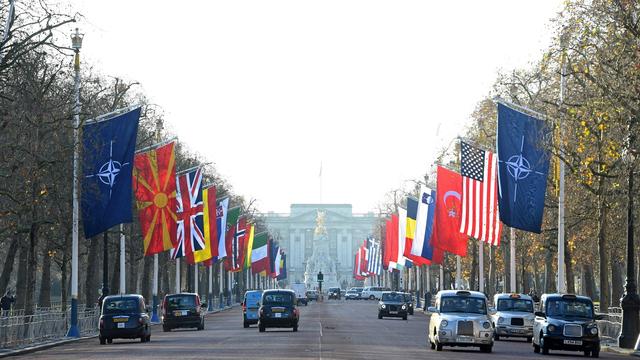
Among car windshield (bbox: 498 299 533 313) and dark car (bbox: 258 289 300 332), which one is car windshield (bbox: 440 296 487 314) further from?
dark car (bbox: 258 289 300 332)

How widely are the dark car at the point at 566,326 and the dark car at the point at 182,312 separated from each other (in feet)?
77.5

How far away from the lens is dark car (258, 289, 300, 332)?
5672 cm

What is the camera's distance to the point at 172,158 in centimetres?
6294

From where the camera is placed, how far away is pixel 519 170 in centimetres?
4975

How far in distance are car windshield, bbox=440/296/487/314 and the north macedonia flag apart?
24.6m

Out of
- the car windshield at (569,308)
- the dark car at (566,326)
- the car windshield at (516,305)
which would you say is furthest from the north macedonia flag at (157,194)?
the car windshield at (569,308)

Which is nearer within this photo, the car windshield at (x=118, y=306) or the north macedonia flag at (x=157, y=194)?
the car windshield at (x=118, y=306)

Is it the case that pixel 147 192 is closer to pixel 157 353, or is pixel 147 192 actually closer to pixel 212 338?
pixel 212 338

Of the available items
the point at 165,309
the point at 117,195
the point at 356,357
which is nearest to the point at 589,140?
the point at 356,357

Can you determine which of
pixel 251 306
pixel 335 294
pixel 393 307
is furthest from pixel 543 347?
pixel 335 294

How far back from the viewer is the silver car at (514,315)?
50.8 m

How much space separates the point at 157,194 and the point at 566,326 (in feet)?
93.8

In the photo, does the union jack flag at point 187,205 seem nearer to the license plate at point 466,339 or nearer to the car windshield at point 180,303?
the car windshield at point 180,303

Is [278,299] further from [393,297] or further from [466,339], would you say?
[393,297]
